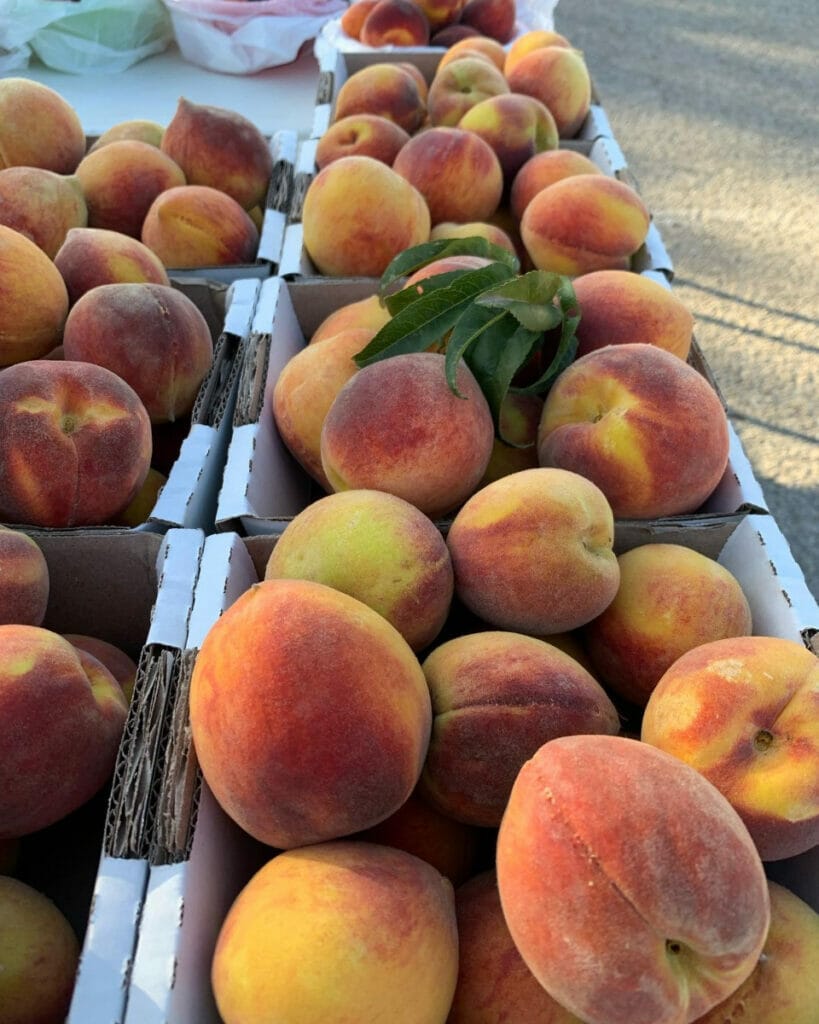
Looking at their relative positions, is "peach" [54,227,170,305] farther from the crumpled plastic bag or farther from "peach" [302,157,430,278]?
the crumpled plastic bag

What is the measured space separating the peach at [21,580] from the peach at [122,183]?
2.73 ft

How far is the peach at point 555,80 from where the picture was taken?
1.78 meters

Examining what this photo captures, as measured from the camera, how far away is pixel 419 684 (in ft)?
2.16

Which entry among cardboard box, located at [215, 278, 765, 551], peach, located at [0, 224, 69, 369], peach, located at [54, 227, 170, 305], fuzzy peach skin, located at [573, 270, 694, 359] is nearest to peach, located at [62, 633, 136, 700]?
cardboard box, located at [215, 278, 765, 551]

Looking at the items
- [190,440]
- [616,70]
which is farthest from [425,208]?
[616,70]

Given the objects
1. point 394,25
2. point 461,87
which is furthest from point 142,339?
point 394,25

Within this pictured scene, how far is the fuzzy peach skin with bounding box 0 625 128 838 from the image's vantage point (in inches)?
27.2

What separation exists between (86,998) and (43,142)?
147 centimetres

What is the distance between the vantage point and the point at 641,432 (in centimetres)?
89

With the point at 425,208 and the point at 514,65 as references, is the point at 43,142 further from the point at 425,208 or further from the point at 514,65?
the point at 514,65

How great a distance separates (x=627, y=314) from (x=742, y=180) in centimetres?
248

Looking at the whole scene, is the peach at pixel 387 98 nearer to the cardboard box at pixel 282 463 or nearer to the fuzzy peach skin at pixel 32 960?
the cardboard box at pixel 282 463

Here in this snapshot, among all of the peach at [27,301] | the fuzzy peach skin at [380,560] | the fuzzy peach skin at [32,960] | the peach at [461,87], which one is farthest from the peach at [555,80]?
the fuzzy peach skin at [32,960]

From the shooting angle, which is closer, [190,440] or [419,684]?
[419,684]
